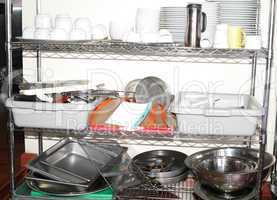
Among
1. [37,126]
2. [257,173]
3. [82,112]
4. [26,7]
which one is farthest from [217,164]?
[26,7]

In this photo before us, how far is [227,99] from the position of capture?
79.0 inches

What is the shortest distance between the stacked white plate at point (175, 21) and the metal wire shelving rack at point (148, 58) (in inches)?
2.9

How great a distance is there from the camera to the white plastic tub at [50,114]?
1.81 metres

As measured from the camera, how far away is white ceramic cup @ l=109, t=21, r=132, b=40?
1.99 meters

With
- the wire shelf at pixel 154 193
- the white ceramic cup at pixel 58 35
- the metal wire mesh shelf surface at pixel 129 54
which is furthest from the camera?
the metal wire mesh shelf surface at pixel 129 54

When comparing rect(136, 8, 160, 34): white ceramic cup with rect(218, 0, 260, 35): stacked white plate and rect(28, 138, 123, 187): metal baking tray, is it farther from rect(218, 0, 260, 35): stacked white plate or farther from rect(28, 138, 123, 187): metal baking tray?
rect(28, 138, 123, 187): metal baking tray

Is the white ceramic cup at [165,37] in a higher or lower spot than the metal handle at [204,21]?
lower

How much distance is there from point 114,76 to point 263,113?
2.73 ft

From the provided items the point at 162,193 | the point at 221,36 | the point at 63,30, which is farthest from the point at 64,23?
the point at 162,193

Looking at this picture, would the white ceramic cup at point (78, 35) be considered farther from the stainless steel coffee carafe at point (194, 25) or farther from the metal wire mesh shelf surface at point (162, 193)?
the metal wire mesh shelf surface at point (162, 193)

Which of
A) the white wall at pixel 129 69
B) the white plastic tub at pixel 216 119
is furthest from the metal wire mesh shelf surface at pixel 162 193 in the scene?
the white wall at pixel 129 69

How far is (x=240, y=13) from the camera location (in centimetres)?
194

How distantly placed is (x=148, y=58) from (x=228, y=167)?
69cm

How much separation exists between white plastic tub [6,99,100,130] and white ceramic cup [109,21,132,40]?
0.36m
